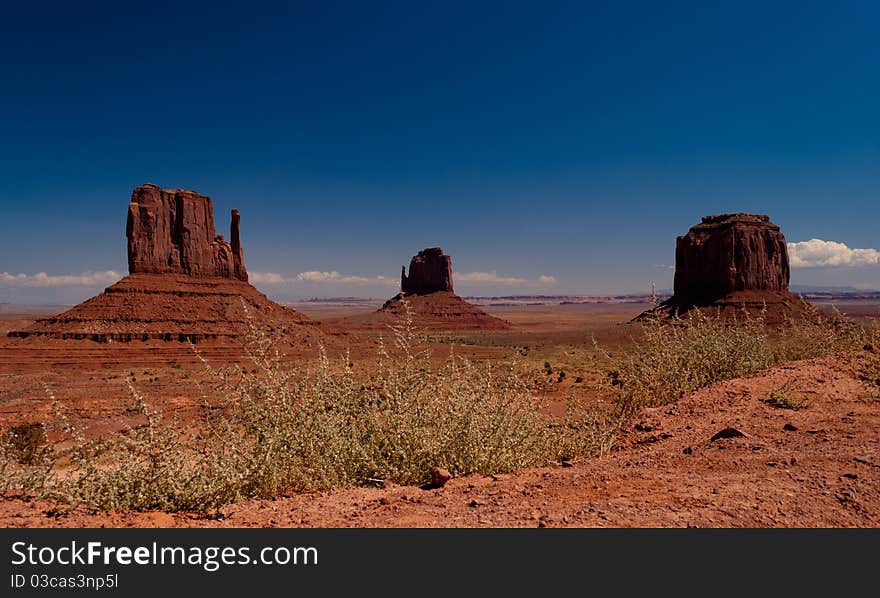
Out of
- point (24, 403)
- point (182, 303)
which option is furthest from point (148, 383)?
point (182, 303)

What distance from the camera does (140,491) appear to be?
12.8 feet

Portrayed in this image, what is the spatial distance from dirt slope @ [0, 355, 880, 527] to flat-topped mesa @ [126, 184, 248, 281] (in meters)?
54.6

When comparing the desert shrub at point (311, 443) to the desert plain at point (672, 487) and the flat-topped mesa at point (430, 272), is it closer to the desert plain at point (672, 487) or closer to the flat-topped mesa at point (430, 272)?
the desert plain at point (672, 487)

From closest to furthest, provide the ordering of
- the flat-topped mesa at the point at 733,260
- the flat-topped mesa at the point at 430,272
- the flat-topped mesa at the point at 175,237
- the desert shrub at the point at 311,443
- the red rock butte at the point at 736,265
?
1. the desert shrub at the point at 311,443
2. the flat-topped mesa at the point at 175,237
3. the red rock butte at the point at 736,265
4. the flat-topped mesa at the point at 733,260
5. the flat-topped mesa at the point at 430,272

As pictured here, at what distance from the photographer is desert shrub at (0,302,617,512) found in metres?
4.02

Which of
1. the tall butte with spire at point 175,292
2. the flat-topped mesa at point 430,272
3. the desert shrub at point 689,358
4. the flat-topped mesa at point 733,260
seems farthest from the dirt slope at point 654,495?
the flat-topped mesa at point 430,272

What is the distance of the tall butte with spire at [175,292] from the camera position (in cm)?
4194

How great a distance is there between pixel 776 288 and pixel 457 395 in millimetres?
69987

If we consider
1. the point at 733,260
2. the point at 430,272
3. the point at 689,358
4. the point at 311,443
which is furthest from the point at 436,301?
the point at 311,443

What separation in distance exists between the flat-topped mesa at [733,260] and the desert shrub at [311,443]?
208 feet

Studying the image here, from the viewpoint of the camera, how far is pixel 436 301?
105m

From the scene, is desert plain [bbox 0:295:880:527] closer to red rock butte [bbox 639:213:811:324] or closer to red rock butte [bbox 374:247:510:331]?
red rock butte [bbox 639:213:811:324]

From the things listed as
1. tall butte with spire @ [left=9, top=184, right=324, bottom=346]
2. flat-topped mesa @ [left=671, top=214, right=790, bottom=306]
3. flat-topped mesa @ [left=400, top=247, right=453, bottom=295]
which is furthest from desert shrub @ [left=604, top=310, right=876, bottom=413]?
flat-topped mesa @ [left=400, top=247, right=453, bottom=295]

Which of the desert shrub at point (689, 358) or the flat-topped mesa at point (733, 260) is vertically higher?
the flat-topped mesa at point (733, 260)
